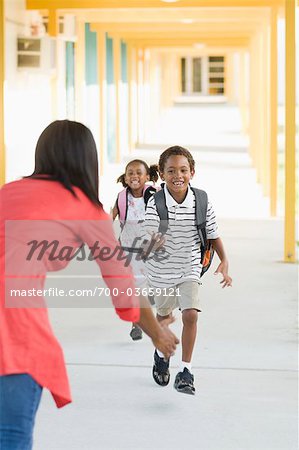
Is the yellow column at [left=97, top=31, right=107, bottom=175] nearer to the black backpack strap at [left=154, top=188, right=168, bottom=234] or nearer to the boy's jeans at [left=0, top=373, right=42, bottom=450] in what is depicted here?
the black backpack strap at [left=154, top=188, right=168, bottom=234]

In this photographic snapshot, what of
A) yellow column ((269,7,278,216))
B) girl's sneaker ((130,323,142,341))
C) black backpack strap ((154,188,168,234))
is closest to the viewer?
black backpack strap ((154,188,168,234))

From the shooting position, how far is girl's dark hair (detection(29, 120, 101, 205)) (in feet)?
8.89

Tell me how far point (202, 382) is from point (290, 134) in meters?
4.02

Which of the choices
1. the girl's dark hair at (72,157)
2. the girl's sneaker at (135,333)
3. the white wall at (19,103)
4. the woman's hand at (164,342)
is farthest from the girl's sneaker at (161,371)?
the white wall at (19,103)

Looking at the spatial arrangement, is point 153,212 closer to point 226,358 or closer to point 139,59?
point 226,358

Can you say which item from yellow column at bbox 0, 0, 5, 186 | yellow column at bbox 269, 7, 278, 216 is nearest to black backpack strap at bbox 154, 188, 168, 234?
yellow column at bbox 0, 0, 5, 186

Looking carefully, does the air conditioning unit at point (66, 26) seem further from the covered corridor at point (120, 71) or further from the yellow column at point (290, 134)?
the yellow column at point (290, 134)

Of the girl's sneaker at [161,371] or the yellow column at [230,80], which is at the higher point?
the yellow column at [230,80]

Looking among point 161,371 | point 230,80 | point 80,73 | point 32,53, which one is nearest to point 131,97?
point 80,73

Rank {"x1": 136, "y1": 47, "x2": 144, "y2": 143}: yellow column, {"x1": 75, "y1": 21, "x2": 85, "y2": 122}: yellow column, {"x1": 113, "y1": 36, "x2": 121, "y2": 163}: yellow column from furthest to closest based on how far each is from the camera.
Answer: {"x1": 136, "y1": 47, "x2": 144, "y2": 143}: yellow column
{"x1": 113, "y1": 36, "x2": 121, "y2": 163}: yellow column
{"x1": 75, "y1": 21, "x2": 85, "y2": 122}: yellow column

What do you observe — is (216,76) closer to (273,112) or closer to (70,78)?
(70,78)

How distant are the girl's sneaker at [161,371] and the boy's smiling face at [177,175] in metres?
0.78

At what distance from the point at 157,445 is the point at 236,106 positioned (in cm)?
4525

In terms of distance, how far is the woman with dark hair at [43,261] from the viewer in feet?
8.52
